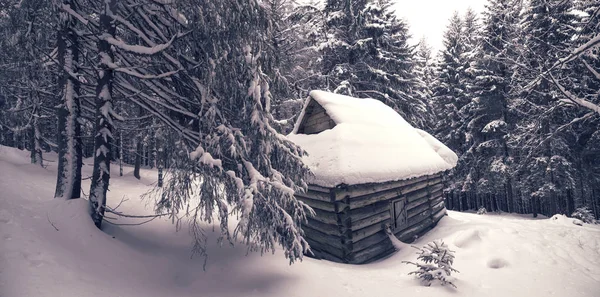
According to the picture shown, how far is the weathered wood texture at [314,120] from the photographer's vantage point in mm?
9867

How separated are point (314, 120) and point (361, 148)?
2910mm

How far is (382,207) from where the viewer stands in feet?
27.6

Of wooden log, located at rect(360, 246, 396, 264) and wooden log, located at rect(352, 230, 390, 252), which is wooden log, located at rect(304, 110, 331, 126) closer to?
wooden log, located at rect(352, 230, 390, 252)

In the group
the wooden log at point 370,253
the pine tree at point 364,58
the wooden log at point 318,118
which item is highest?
the pine tree at point 364,58

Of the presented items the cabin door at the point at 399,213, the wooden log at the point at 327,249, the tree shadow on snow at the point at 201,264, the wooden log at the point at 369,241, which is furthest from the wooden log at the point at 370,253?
the tree shadow on snow at the point at 201,264

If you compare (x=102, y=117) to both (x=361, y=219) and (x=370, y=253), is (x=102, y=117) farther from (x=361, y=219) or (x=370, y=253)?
(x=370, y=253)

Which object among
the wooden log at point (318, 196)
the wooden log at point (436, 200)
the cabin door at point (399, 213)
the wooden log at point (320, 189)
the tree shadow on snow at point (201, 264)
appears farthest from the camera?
the wooden log at point (436, 200)

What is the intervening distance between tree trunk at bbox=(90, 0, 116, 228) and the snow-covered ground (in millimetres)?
264

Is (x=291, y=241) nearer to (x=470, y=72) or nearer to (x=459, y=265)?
(x=459, y=265)

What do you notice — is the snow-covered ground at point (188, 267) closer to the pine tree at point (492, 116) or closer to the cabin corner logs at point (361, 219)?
the cabin corner logs at point (361, 219)

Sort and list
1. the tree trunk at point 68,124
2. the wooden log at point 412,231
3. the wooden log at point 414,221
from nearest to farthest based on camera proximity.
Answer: the tree trunk at point 68,124 → the wooden log at point 412,231 → the wooden log at point 414,221

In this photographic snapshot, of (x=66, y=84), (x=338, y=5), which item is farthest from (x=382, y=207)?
(x=338, y=5)

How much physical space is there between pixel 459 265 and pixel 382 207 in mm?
2487

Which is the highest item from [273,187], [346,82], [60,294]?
[346,82]
